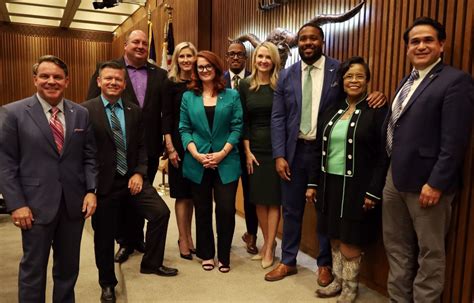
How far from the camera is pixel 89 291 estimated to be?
2.92m

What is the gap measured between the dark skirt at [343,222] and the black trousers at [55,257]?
145 centimetres

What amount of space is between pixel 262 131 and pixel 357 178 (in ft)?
2.71

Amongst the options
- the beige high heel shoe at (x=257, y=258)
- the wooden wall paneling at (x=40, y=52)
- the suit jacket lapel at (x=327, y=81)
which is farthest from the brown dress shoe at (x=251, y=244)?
the wooden wall paneling at (x=40, y=52)

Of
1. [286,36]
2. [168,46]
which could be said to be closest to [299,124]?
[286,36]

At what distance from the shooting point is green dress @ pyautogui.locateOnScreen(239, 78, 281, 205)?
2994 millimetres

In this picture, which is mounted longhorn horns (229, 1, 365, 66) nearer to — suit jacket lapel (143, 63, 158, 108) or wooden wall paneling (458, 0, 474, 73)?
wooden wall paneling (458, 0, 474, 73)

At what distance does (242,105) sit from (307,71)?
544mm

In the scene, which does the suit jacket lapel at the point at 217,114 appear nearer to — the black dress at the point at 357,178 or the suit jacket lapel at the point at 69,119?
the black dress at the point at 357,178

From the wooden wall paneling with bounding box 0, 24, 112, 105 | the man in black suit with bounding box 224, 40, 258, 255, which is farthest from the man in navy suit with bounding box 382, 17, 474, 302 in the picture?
the wooden wall paneling with bounding box 0, 24, 112, 105

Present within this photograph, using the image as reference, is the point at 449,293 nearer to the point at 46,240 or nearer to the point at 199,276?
the point at 199,276

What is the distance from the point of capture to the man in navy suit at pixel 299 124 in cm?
276

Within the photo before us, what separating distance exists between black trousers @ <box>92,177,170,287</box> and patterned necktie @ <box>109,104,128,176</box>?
0.07 m

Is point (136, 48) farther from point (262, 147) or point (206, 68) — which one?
point (262, 147)

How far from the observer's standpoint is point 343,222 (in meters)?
2.50
